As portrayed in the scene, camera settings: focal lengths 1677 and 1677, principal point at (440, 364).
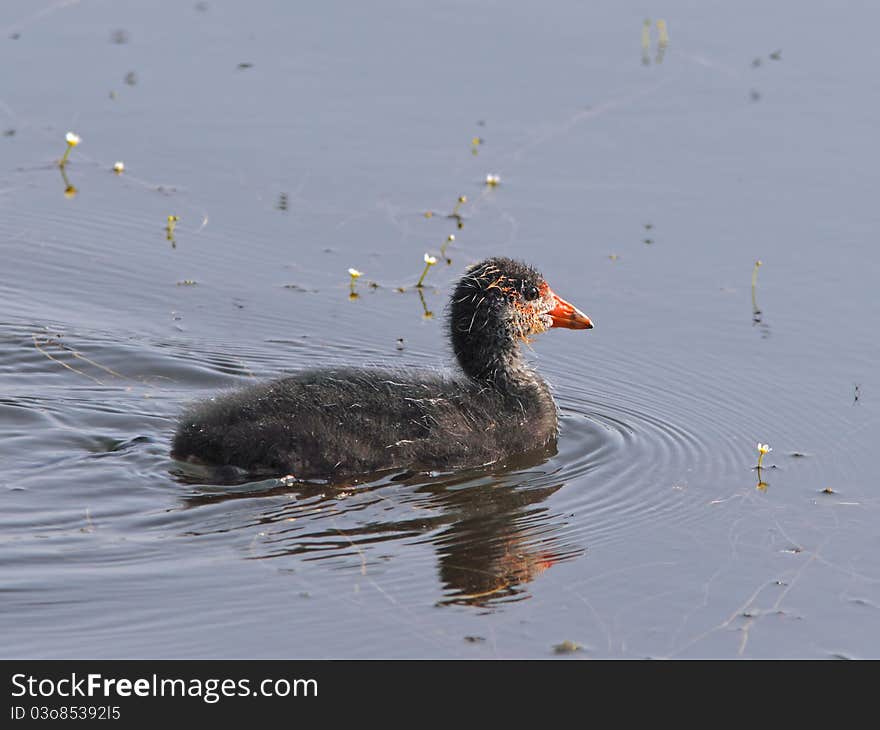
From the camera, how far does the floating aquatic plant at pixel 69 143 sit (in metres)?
13.3

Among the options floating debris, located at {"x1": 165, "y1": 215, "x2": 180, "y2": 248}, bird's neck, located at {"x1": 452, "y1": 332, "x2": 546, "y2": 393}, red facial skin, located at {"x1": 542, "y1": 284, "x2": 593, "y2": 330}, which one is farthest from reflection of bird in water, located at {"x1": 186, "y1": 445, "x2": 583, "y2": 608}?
floating debris, located at {"x1": 165, "y1": 215, "x2": 180, "y2": 248}

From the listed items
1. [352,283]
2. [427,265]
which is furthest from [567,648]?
[427,265]

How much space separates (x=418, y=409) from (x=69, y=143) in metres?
5.19

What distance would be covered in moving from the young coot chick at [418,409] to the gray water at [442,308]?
174 mm

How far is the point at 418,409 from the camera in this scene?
10.0 meters

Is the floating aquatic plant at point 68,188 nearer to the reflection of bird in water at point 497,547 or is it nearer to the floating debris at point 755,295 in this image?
the reflection of bird in water at point 497,547

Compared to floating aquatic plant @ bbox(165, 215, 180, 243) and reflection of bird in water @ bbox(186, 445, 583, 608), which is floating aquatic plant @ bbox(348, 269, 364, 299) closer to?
floating aquatic plant @ bbox(165, 215, 180, 243)

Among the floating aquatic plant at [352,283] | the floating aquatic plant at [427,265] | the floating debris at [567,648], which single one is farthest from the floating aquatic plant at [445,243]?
the floating debris at [567,648]

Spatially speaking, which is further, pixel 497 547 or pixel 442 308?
pixel 442 308

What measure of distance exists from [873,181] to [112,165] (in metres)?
6.22

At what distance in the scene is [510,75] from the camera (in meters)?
15.5

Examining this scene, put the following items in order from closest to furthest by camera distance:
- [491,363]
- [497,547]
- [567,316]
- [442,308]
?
[497,547] → [491,363] → [567,316] → [442,308]

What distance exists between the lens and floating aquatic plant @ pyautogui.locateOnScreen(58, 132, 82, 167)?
13.3 m
